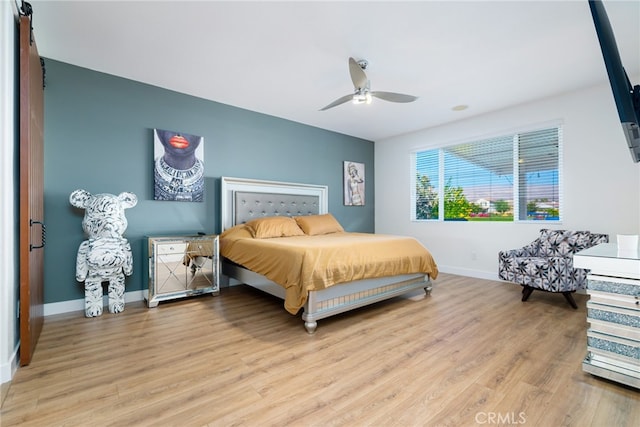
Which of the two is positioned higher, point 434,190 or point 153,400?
point 434,190

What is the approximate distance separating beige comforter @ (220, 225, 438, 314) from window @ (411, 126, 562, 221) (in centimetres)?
178

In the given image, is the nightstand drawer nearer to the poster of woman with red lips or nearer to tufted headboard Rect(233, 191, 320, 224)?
the poster of woman with red lips

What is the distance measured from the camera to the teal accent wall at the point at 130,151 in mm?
2953

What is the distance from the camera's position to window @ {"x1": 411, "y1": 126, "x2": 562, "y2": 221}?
3.97 metres

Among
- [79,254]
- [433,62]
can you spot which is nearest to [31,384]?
[79,254]

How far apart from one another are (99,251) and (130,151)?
4.14 ft

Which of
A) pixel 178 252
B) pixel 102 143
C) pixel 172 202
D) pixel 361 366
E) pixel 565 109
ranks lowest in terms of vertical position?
pixel 361 366

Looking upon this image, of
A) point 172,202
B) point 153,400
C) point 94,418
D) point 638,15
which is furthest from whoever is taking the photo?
point 172,202

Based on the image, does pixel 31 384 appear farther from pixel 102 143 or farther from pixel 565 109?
pixel 565 109

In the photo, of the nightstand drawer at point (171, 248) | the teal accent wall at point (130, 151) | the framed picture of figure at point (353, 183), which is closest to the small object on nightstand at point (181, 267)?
the nightstand drawer at point (171, 248)

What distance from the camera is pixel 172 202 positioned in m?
3.66

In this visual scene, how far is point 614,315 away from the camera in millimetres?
1706

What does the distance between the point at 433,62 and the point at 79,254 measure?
13.1 ft

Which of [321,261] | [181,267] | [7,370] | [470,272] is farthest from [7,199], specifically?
[470,272]
